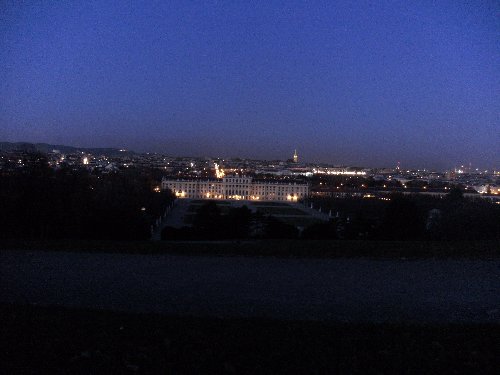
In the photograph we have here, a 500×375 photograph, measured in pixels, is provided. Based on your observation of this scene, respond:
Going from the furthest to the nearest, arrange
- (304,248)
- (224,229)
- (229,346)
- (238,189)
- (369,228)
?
(238,189) < (224,229) < (369,228) < (304,248) < (229,346)

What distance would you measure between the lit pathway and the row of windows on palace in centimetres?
6669

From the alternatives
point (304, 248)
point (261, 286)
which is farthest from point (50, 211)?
point (261, 286)

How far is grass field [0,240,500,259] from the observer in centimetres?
955

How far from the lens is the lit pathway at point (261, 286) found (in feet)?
18.0

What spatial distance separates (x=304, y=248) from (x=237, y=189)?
6807 cm

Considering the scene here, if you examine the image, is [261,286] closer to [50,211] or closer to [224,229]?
[50,211]

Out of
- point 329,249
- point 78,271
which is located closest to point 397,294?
→ point 329,249

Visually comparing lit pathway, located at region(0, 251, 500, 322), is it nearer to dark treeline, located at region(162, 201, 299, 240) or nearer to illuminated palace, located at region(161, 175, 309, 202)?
dark treeline, located at region(162, 201, 299, 240)

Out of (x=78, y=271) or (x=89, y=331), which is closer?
(x=89, y=331)

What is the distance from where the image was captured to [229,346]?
381cm

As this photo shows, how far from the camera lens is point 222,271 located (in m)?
7.91

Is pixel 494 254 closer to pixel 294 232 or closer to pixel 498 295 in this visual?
pixel 498 295

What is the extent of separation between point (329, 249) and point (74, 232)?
404 inches

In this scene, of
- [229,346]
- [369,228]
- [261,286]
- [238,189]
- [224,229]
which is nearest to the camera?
[229,346]
